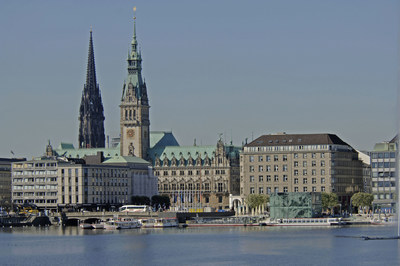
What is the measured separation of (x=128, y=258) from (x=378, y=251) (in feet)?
96.8

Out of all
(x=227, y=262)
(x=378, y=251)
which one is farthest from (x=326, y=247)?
(x=227, y=262)

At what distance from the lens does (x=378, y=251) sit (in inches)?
5674

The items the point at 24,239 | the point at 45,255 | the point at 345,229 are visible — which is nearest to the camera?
the point at 45,255

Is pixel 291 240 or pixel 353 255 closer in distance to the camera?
pixel 353 255

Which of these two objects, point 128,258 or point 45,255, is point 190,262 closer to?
point 128,258

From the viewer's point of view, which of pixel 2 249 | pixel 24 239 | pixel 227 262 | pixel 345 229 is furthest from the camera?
pixel 345 229

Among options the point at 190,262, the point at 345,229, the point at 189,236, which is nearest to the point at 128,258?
the point at 190,262

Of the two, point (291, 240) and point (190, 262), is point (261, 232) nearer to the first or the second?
point (291, 240)

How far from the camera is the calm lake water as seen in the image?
13862 cm

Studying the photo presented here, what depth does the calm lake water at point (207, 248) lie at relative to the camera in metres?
139

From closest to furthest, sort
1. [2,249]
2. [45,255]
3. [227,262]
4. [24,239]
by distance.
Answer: [227,262], [45,255], [2,249], [24,239]

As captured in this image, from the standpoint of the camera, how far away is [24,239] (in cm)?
18312

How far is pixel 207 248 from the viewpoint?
15625 cm

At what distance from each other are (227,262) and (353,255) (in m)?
15.7
